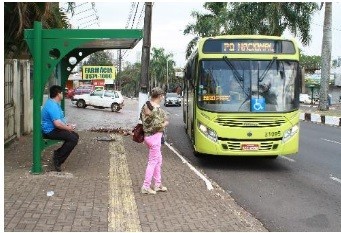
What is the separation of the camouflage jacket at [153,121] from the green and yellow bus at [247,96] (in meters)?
3.22

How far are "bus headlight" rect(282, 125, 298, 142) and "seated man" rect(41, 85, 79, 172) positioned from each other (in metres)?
4.44

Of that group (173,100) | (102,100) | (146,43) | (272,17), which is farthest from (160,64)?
(146,43)

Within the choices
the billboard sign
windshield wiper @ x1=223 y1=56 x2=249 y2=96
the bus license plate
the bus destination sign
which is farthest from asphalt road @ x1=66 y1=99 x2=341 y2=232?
the billboard sign

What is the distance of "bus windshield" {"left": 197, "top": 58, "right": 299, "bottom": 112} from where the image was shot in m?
11.0

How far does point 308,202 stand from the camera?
26.6 ft

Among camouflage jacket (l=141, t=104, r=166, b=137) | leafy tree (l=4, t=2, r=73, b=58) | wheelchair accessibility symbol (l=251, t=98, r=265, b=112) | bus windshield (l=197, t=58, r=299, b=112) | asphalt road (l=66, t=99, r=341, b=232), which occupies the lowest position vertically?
asphalt road (l=66, t=99, r=341, b=232)

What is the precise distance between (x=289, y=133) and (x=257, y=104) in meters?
0.92

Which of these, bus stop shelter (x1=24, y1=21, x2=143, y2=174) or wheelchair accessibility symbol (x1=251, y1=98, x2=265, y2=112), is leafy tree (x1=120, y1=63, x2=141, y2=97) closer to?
wheelchair accessibility symbol (x1=251, y1=98, x2=265, y2=112)

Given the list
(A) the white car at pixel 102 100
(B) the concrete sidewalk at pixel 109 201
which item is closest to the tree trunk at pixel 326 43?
(A) the white car at pixel 102 100

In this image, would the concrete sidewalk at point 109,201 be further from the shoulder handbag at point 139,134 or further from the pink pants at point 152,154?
the shoulder handbag at point 139,134

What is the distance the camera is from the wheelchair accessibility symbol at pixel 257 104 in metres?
10.9

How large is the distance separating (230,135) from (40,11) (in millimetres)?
5745

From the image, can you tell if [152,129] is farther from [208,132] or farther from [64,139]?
[208,132]

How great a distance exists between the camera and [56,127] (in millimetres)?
9203
